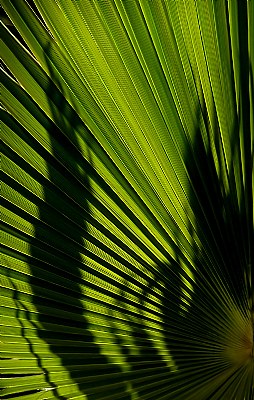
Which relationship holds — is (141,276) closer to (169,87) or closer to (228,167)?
(228,167)

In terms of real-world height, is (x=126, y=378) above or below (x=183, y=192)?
below

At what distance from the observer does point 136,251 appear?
120cm

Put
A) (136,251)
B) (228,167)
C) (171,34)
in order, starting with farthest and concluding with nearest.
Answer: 1. (136,251)
2. (228,167)
3. (171,34)

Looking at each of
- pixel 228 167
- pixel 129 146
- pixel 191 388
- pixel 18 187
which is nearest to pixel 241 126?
pixel 228 167

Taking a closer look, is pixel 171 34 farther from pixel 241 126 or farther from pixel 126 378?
pixel 126 378

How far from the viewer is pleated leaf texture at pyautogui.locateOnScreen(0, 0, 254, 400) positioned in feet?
3.31

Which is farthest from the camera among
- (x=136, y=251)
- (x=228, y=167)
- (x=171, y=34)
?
(x=136, y=251)

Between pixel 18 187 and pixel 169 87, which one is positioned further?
pixel 18 187

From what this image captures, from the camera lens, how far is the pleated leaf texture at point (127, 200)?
3.31 feet

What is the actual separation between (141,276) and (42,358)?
0.91ft

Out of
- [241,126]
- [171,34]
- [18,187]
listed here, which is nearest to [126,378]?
[18,187]

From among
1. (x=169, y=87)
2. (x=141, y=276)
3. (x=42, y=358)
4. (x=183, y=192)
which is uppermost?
(x=169, y=87)

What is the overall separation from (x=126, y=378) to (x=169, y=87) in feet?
2.05

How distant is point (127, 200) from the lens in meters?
1.16
